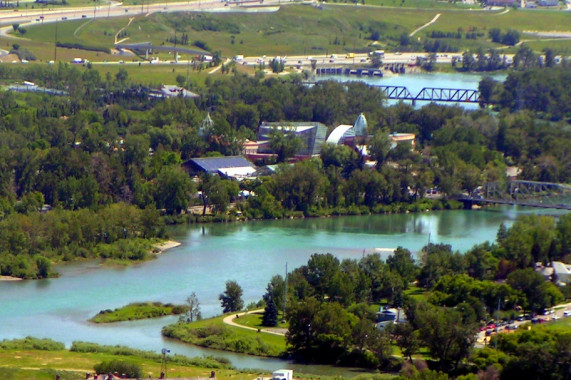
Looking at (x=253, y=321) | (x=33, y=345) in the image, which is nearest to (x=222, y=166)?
(x=253, y=321)

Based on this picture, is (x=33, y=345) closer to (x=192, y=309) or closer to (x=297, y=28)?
(x=192, y=309)

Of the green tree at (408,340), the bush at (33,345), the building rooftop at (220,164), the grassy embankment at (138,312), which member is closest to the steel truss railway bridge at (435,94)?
the building rooftop at (220,164)

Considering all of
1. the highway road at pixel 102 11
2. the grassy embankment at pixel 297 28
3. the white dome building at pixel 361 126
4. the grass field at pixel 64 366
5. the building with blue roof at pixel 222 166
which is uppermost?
the highway road at pixel 102 11

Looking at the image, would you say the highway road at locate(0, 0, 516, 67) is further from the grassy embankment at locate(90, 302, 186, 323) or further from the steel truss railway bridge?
the grassy embankment at locate(90, 302, 186, 323)

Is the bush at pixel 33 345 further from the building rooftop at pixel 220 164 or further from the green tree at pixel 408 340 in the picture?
the building rooftop at pixel 220 164

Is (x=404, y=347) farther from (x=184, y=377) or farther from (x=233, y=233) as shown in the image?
(x=233, y=233)

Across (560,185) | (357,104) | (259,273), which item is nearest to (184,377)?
(259,273)

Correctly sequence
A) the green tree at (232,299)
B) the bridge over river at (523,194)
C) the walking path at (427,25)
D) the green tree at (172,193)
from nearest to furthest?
1. the green tree at (232,299)
2. the green tree at (172,193)
3. the bridge over river at (523,194)
4. the walking path at (427,25)
